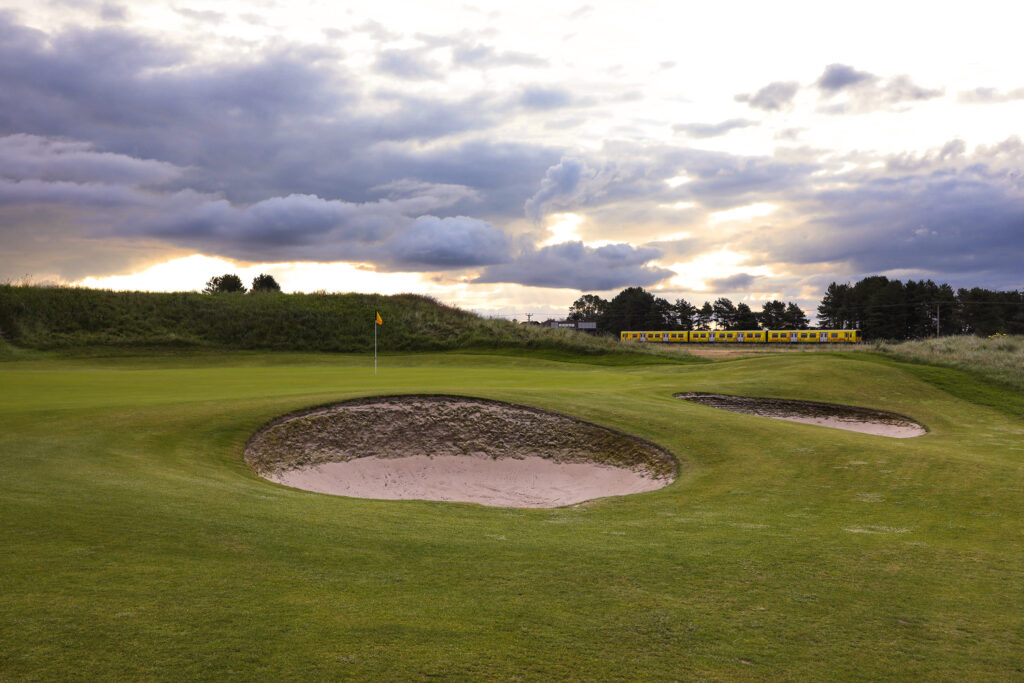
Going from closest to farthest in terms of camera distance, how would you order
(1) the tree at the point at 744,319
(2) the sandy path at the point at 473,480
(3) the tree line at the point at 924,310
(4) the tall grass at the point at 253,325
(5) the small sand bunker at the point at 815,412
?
(2) the sandy path at the point at 473,480, (5) the small sand bunker at the point at 815,412, (4) the tall grass at the point at 253,325, (3) the tree line at the point at 924,310, (1) the tree at the point at 744,319

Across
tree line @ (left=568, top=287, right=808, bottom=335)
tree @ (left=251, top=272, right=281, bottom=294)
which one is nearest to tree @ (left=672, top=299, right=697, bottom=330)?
tree line @ (left=568, top=287, right=808, bottom=335)

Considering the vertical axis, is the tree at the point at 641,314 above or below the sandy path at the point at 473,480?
above

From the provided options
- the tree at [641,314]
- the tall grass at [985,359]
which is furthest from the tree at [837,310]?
the tall grass at [985,359]

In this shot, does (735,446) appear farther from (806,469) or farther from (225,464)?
(225,464)

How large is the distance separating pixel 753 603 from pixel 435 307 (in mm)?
63667

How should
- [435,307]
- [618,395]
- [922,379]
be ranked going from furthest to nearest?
[435,307] → [922,379] → [618,395]

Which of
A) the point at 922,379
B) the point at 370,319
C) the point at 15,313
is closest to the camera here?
the point at 922,379

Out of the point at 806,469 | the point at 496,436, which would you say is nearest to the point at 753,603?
the point at 806,469

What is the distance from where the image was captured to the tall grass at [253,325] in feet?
164

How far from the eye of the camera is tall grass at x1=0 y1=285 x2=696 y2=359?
5012 centimetres

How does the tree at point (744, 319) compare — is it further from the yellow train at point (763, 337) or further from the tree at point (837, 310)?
the yellow train at point (763, 337)

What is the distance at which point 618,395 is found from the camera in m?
21.5

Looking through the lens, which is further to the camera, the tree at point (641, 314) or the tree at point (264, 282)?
the tree at point (641, 314)

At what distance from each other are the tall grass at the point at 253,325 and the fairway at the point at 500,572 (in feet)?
124
